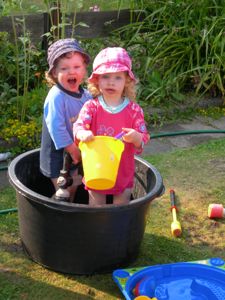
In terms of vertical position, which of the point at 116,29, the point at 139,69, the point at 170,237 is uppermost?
the point at 116,29

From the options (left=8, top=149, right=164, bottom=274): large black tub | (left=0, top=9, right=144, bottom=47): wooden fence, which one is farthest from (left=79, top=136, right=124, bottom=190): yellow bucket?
(left=0, top=9, right=144, bottom=47): wooden fence

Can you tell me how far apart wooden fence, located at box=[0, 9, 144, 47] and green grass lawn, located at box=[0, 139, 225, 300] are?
1501 mm

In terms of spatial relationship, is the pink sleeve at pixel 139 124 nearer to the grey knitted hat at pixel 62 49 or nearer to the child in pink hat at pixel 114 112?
the child in pink hat at pixel 114 112

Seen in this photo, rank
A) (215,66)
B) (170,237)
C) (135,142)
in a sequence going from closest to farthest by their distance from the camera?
(135,142) → (170,237) → (215,66)

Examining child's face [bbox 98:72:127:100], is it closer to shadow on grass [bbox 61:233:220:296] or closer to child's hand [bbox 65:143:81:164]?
child's hand [bbox 65:143:81:164]

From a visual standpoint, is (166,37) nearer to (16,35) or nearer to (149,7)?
(149,7)

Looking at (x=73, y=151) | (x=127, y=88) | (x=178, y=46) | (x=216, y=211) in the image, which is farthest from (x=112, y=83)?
(x=178, y=46)

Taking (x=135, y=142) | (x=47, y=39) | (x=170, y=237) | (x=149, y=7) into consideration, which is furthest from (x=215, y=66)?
(x=135, y=142)

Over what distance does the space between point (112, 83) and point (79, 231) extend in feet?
2.30

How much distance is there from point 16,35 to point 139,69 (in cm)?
131

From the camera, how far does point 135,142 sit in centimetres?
256

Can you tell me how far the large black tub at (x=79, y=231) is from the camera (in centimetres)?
253

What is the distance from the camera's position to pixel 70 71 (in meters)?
2.74

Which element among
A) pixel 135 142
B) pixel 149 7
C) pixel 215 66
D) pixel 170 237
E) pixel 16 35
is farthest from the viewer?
pixel 149 7
